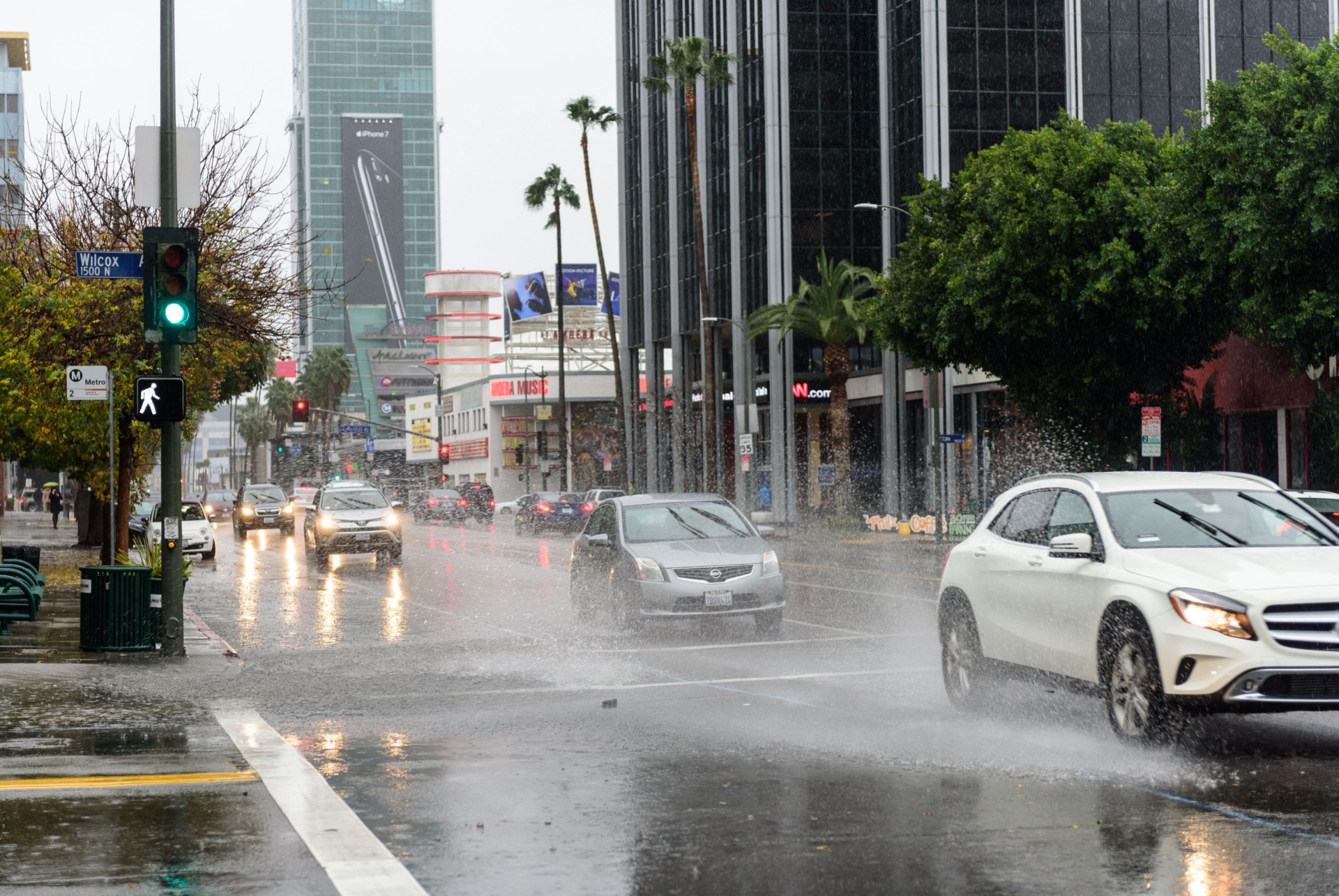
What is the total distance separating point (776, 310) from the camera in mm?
53188

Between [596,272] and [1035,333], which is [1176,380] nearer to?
[1035,333]

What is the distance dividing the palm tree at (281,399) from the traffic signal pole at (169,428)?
508 feet

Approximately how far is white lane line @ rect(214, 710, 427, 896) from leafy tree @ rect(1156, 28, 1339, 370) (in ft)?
61.0

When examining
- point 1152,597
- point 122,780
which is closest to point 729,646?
point 1152,597

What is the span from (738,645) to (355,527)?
19.0 m

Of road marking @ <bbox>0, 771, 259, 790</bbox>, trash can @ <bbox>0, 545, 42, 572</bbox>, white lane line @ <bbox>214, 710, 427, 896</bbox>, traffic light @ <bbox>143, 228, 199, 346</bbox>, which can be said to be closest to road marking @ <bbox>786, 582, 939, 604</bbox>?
traffic light @ <bbox>143, 228, 199, 346</bbox>

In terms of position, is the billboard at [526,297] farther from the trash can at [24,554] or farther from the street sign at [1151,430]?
the trash can at [24,554]

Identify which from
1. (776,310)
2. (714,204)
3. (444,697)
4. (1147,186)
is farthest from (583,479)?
(444,697)

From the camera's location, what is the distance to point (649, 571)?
16859mm

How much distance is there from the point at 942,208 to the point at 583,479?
69.5 metres

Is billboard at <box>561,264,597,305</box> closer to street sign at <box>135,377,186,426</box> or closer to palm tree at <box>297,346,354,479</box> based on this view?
palm tree at <box>297,346,354,479</box>

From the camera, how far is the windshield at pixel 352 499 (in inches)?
1369

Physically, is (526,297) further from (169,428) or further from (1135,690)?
(1135,690)

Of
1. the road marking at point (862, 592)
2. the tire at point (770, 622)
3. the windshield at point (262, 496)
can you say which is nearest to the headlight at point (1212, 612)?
the tire at point (770, 622)
